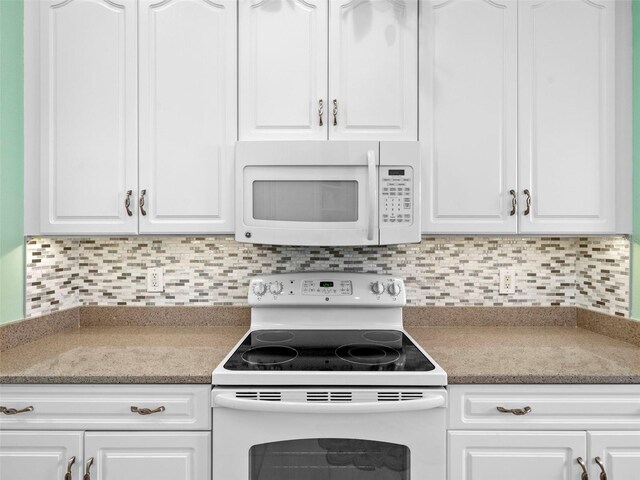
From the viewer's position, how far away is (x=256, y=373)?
1.39 metres

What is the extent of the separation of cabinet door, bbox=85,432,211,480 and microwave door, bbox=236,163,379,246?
726mm

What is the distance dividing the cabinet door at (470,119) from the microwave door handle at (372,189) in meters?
0.24

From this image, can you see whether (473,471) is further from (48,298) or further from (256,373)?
(48,298)

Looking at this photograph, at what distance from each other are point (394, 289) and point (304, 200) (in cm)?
57

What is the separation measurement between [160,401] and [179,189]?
80 cm

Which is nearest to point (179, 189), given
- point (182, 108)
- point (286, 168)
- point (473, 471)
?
point (182, 108)

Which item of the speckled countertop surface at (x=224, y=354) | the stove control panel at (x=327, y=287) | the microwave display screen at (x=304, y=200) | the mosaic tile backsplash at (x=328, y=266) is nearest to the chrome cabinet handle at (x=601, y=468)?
the speckled countertop surface at (x=224, y=354)

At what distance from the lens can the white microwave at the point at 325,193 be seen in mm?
1685

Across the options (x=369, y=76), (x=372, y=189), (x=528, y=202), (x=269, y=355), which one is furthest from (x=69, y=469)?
(x=528, y=202)

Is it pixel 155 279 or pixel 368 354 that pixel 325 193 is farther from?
pixel 155 279

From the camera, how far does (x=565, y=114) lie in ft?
5.79

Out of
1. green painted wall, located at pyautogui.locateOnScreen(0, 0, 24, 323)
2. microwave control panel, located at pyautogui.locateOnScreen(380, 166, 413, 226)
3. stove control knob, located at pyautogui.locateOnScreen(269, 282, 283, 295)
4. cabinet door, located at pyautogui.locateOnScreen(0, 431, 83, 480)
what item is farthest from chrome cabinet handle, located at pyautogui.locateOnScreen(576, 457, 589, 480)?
green painted wall, located at pyautogui.locateOnScreen(0, 0, 24, 323)

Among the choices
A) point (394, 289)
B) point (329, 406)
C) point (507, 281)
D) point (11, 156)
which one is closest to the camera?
point (329, 406)

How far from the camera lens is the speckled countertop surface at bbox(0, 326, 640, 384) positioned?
1.40 m
